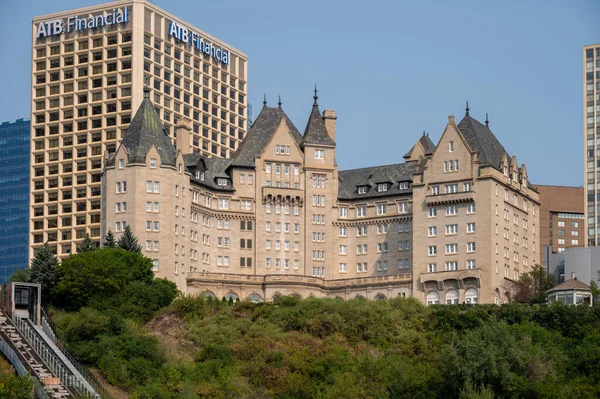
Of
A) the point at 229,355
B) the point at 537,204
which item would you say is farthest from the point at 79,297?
the point at 537,204

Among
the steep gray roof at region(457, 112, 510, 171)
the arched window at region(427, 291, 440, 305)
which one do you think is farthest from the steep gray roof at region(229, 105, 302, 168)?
the arched window at region(427, 291, 440, 305)

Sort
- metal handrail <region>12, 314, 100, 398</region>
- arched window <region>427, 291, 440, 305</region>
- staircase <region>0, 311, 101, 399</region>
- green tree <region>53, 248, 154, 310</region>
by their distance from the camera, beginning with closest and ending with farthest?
staircase <region>0, 311, 101, 399</region>, metal handrail <region>12, 314, 100, 398</region>, green tree <region>53, 248, 154, 310</region>, arched window <region>427, 291, 440, 305</region>

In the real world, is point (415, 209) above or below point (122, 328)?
above

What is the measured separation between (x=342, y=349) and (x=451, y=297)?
28.7 m

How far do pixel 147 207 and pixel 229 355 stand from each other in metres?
30.0

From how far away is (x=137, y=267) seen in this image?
170 m

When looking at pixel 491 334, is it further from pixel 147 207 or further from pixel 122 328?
pixel 147 207

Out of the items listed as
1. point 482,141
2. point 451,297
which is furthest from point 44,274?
point 482,141

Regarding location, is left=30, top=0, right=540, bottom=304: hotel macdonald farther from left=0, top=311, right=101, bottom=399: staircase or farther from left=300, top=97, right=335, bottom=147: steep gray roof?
left=0, top=311, right=101, bottom=399: staircase

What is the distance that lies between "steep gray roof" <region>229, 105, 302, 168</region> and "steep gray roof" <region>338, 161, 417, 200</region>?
8.70 metres

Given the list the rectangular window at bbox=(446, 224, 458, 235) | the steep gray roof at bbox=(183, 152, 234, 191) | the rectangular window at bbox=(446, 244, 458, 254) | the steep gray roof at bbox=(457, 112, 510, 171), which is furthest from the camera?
the steep gray roof at bbox=(183, 152, 234, 191)

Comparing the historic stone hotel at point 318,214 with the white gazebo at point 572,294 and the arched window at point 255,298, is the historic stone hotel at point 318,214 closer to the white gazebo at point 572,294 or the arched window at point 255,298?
the arched window at point 255,298

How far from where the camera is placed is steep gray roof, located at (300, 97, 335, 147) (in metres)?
195

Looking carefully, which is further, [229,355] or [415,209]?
[415,209]
